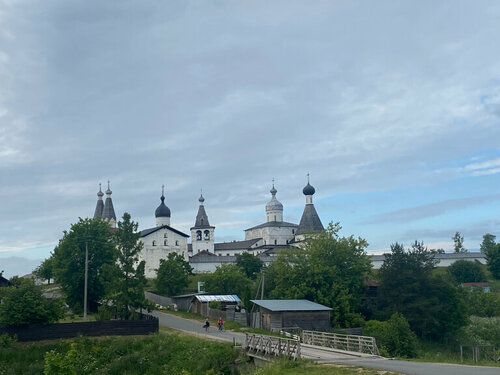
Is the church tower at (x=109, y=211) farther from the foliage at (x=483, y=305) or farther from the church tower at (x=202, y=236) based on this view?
the foliage at (x=483, y=305)

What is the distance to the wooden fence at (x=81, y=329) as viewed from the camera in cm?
3841

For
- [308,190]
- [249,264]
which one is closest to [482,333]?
[249,264]

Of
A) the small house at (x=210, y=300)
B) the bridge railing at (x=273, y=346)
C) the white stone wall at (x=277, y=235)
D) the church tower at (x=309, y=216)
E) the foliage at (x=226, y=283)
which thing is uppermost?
the church tower at (x=309, y=216)

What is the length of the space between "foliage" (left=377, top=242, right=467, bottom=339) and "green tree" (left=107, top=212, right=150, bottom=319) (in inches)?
831

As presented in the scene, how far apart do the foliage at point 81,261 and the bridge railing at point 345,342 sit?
2179 centimetres

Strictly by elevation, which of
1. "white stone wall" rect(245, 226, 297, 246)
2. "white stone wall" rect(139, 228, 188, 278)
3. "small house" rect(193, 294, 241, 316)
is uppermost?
"white stone wall" rect(245, 226, 297, 246)

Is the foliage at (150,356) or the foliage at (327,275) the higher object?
the foliage at (327,275)

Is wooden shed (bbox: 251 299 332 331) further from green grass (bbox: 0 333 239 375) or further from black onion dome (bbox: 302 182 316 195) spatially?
black onion dome (bbox: 302 182 316 195)

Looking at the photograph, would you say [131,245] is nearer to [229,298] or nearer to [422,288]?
[229,298]

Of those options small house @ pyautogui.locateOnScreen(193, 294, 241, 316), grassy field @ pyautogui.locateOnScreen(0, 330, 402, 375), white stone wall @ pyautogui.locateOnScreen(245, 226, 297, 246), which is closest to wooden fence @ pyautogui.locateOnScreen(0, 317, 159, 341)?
grassy field @ pyautogui.locateOnScreen(0, 330, 402, 375)

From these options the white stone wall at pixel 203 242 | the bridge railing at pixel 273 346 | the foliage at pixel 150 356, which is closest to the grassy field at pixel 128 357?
the foliage at pixel 150 356

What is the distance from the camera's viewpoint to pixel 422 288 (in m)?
49.0

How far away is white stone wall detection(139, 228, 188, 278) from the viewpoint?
9969cm

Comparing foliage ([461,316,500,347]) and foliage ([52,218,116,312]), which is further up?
foliage ([52,218,116,312])
